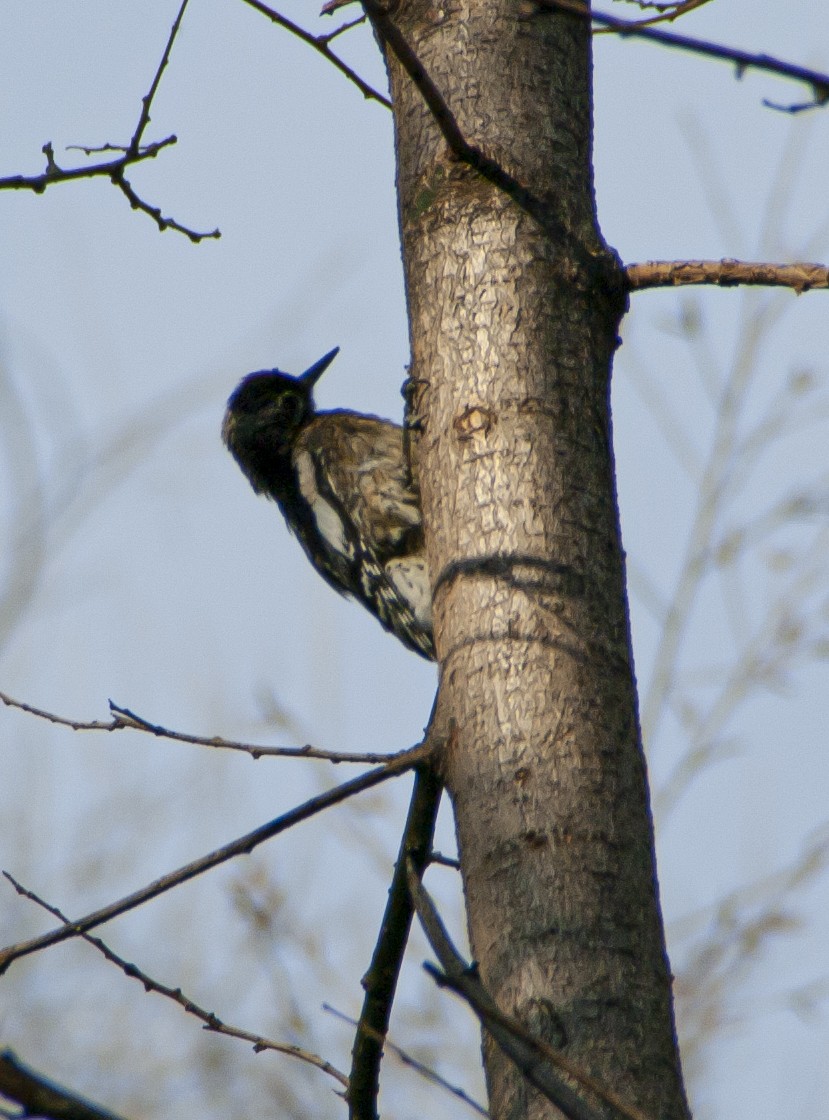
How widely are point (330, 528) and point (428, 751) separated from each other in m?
2.96

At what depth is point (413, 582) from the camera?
5.04 m

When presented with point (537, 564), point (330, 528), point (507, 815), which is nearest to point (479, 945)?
point (507, 815)

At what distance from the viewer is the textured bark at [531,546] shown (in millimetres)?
2217

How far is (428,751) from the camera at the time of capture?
251 cm

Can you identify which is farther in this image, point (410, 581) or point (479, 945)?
point (410, 581)

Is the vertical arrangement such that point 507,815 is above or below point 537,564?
below

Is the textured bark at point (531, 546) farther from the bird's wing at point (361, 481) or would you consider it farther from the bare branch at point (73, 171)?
the bird's wing at point (361, 481)

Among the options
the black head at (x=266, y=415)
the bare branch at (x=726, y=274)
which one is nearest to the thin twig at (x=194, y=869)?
the bare branch at (x=726, y=274)

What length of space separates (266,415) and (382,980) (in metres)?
3.81

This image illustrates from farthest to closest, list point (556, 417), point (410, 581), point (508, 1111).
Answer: point (410, 581) → point (556, 417) → point (508, 1111)

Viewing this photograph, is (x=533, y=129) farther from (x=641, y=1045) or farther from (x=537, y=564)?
(x=641, y=1045)

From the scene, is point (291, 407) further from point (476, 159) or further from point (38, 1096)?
point (38, 1096)

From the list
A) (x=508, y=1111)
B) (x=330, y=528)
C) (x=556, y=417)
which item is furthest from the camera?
(x=330, y=528)

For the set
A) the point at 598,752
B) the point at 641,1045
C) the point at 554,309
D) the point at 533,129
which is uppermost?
the point at 533,129
